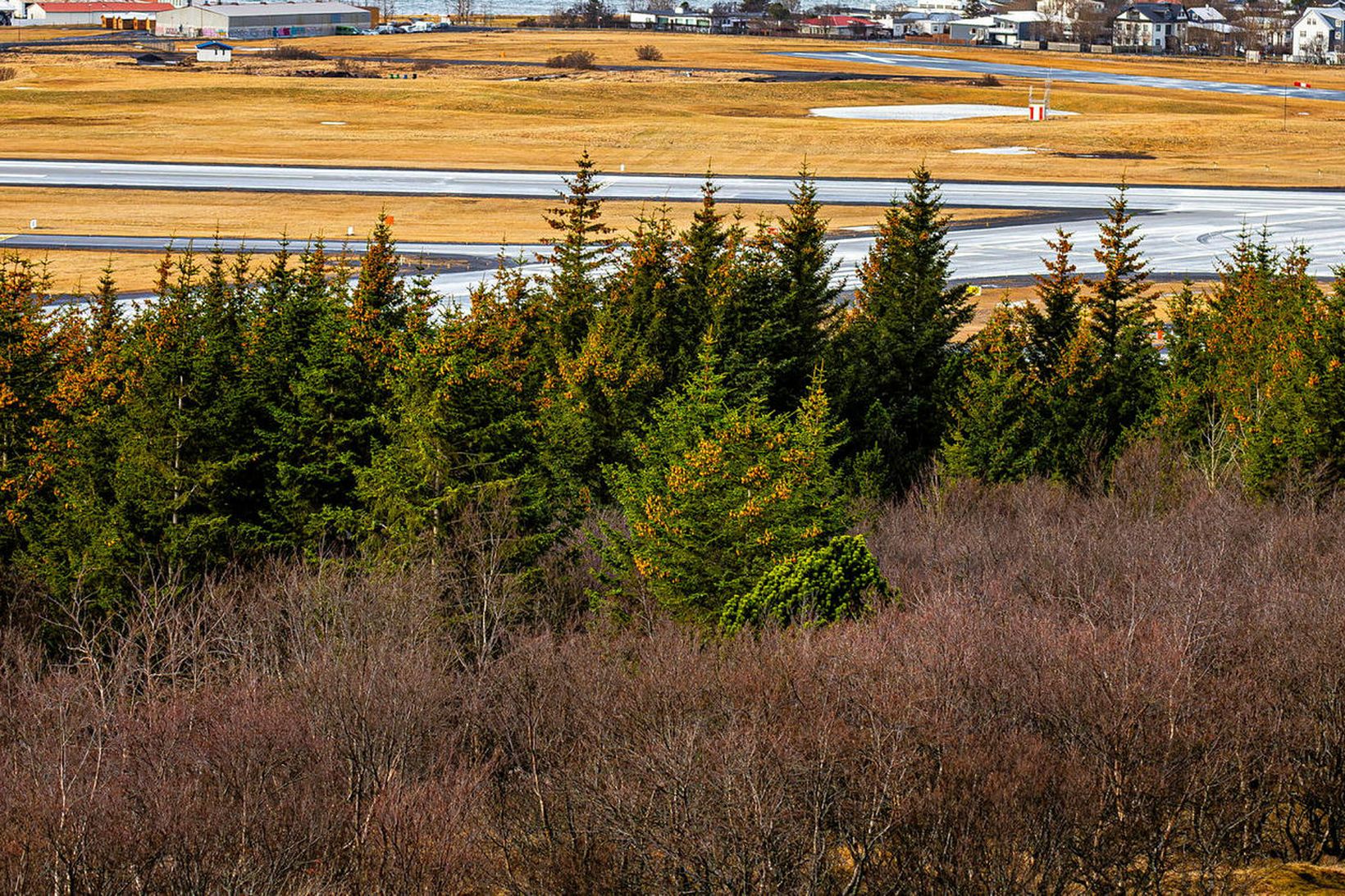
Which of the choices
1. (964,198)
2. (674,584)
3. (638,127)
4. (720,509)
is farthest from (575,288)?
(638,127)

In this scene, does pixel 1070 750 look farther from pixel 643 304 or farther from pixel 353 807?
pixel 643 304

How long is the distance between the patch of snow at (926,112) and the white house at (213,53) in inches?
3171

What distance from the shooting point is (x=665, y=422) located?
123ft

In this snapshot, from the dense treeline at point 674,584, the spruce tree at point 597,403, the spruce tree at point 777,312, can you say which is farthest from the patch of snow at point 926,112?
the spruce tree at point 597,403

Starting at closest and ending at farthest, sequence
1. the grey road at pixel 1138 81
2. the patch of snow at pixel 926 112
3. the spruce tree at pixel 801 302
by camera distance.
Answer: the spruce tree at pixel 801 302, the patch of snow at pixel 926 112, the grey road at pixel 1138 81

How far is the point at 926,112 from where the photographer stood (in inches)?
5969

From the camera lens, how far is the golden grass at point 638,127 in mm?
116500

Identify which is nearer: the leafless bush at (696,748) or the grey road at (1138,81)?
the leafless bush at (696,748)

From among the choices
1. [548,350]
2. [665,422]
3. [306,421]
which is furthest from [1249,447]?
[306,421]

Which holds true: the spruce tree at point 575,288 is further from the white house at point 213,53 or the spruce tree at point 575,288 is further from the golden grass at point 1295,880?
the white house at point 213,53

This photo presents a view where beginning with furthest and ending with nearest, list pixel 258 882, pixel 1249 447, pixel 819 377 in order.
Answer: pixel 819 377, pixel 1249 447, pixel 258 882

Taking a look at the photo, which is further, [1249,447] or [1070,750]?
[1249,447]

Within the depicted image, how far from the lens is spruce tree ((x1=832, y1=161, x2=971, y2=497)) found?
176 ft

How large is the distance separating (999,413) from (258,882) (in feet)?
120
